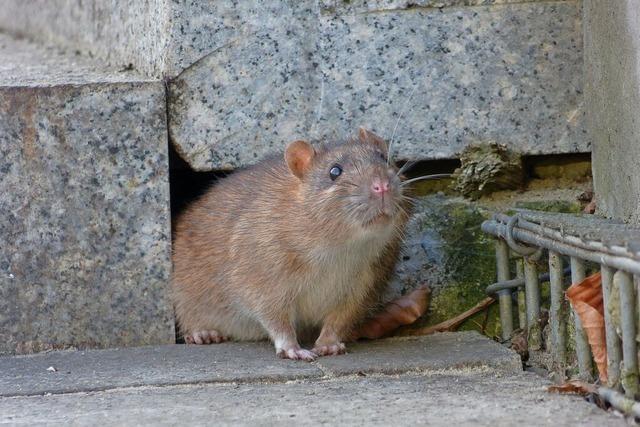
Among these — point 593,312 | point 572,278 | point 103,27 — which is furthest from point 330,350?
point 103,27

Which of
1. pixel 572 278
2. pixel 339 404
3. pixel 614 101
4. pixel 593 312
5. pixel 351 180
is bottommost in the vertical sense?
pixel 339 404

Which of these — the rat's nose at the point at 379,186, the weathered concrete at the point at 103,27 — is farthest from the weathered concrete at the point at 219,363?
the weathered concrete at the point at 103,27

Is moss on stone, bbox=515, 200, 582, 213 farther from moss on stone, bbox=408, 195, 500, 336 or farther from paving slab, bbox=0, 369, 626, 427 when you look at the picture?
paving slab, bbox=0, 369, 626, 427

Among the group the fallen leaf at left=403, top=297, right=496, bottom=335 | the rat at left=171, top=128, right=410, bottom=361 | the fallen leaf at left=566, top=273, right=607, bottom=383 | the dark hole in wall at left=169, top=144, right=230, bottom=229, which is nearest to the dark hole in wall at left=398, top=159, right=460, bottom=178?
the rat at left=171, top=128, right=410, bottom=361

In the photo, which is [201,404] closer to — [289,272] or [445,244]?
[289,272]

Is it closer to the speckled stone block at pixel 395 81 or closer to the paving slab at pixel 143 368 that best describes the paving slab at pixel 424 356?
the paving slab at pixel 143 368

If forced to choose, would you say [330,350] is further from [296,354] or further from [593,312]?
[593,312]

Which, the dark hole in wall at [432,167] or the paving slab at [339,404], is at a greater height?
the dark hole in wall at [432,167]
